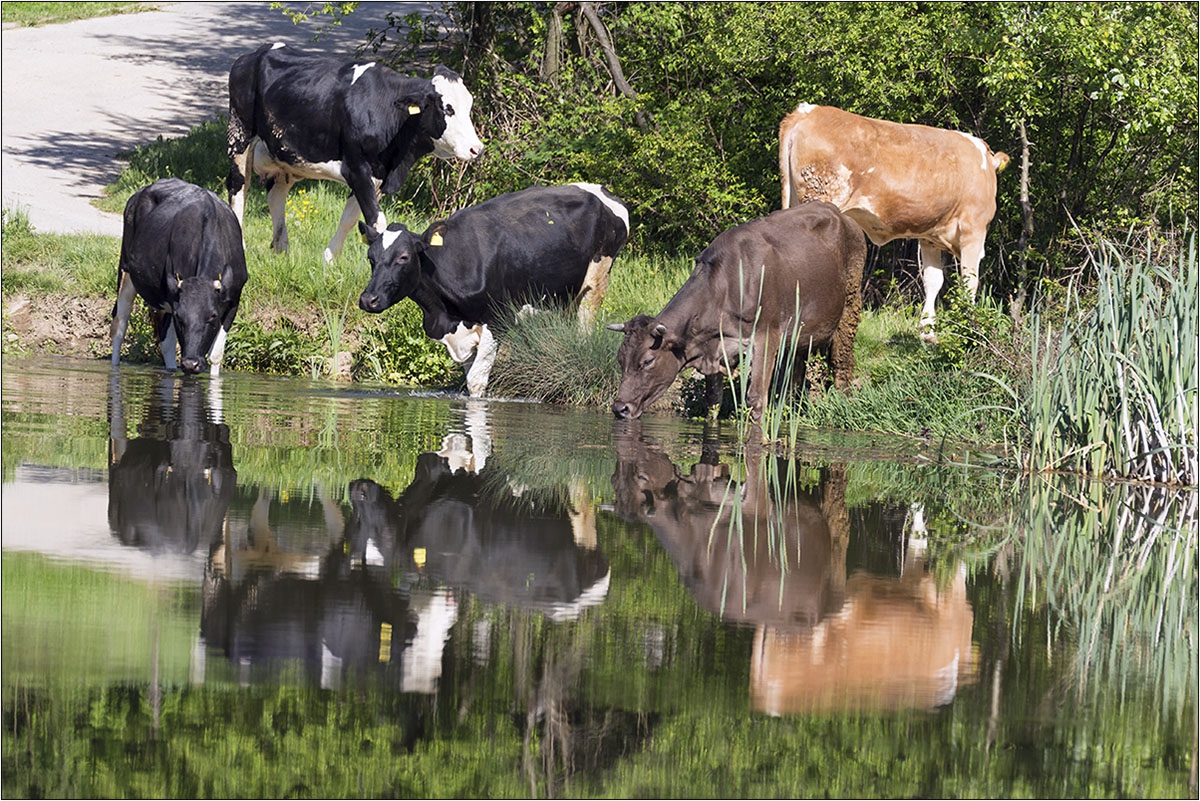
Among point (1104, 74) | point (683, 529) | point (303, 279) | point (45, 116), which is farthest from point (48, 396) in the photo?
point (45, 116)

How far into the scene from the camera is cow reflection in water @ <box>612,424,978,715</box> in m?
4.25

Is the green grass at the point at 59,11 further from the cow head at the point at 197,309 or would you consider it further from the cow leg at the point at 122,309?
the cow head at the point at 197,309

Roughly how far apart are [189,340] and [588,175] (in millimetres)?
6146

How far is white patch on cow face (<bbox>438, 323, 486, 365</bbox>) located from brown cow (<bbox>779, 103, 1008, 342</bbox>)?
2964 millimetres

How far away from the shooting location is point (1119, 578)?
238 inches

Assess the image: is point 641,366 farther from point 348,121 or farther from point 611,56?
point 611,56

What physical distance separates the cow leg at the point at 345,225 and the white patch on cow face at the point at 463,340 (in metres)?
2.38

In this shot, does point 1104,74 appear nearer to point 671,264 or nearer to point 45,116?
point 671,264

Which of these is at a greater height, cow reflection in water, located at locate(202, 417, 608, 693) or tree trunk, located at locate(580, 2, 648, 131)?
tree trunk, located at locate(580, 2, 648, 131)

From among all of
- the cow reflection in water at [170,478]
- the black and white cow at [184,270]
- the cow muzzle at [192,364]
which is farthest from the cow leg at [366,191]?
the cow reflection in water at [170,478]

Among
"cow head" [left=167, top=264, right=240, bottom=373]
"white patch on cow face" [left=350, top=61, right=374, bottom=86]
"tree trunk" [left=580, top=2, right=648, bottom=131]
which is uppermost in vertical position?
"tree trunk" [left=580, top=2, right=648, bottom=131]

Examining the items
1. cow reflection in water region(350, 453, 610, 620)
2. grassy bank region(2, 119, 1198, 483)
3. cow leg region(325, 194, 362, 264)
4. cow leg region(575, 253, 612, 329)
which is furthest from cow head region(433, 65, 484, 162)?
cow reflection in water region(350, 453, 610, 620)

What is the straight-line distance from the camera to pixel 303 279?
16.0 m

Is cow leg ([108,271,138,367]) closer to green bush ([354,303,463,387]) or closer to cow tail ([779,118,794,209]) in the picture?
green bush ([354,303,463,387])
